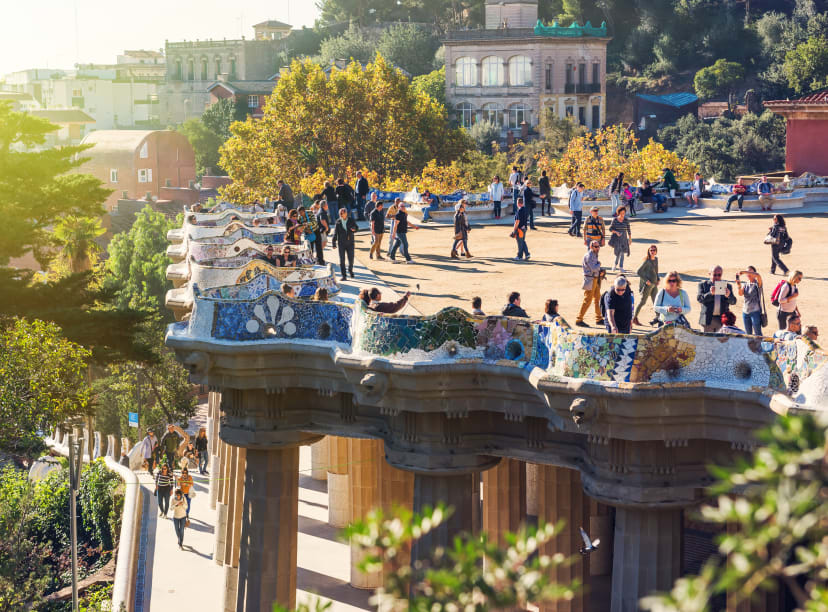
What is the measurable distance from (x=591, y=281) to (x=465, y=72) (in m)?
110

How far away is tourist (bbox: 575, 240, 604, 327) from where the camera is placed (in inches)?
1084

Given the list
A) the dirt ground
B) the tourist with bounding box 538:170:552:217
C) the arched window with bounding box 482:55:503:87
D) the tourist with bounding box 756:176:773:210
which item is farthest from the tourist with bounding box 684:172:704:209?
the arched window with bounding box 482:55:503:87

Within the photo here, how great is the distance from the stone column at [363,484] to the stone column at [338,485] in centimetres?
244

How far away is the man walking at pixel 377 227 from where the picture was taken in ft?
126

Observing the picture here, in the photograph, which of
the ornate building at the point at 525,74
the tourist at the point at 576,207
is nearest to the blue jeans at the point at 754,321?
the tourist at the point at 576,207

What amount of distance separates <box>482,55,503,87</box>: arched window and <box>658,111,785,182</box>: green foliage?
68.4ft

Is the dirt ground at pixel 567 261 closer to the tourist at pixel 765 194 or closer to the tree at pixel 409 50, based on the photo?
the tourist at pixel 765 194

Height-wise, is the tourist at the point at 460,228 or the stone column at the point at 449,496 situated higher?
the tourist at the point at 460,228

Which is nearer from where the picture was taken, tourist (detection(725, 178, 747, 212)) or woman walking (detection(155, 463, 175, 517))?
woman walking (detection(155, 463, 175, 517))

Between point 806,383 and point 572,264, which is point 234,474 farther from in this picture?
point 806,383

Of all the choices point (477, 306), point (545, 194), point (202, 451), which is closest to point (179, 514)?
point (202, 451)

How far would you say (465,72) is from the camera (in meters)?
135

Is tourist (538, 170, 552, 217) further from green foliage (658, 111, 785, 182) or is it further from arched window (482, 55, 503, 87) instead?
arched window (482, 55, 503, 87)

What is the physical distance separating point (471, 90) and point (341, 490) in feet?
326
